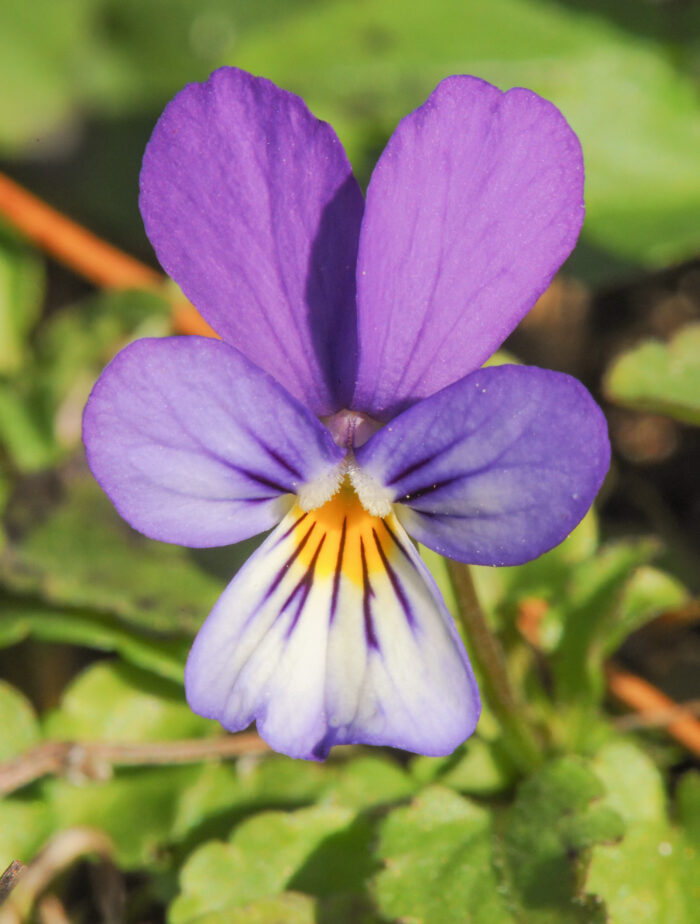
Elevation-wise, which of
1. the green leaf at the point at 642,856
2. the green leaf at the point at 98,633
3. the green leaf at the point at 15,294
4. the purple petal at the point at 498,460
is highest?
the green leaf at the point at 15,294

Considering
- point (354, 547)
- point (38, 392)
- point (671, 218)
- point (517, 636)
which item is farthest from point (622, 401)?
point (38, 392)

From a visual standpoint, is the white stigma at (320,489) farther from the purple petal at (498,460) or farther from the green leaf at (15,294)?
the green leaf at (15,294)

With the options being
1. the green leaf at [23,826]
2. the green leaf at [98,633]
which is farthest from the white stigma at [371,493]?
the green leaf at [23,826]

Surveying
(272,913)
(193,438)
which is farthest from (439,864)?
(193,438)

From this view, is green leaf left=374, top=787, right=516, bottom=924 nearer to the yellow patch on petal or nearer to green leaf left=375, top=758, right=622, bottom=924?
green leaf left=375, top=758, right=622, bottom=924

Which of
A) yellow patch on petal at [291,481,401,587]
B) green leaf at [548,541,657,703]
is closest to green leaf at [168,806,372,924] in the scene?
green leaf at [548,541,657,703]
